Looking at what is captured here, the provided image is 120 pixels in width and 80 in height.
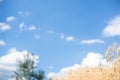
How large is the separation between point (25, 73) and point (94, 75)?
26362 millimetres

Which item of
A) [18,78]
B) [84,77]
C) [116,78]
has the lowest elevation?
[116,78]

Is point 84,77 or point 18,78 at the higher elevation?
point 18,78

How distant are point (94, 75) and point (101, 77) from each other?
16.2 inches

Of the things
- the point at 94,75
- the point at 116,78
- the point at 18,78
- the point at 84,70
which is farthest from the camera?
the point at 18,78

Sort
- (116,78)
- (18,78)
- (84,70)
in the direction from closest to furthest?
(116,78)
(84,70)
(18,78)

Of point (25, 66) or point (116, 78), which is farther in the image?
point (25, 66)

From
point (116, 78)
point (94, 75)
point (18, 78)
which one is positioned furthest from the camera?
point (18, 78)

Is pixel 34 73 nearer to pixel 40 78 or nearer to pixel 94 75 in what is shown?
pixel 40 78

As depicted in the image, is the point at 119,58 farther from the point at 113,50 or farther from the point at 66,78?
the point at 66,78

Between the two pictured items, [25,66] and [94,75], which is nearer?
[94,75]

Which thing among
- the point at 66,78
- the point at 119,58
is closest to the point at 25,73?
the point at 66,78

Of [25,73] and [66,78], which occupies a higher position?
[25,73]

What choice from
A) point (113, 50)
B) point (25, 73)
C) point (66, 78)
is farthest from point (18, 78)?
point (113, 50)

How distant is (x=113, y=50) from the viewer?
7.11 metres
